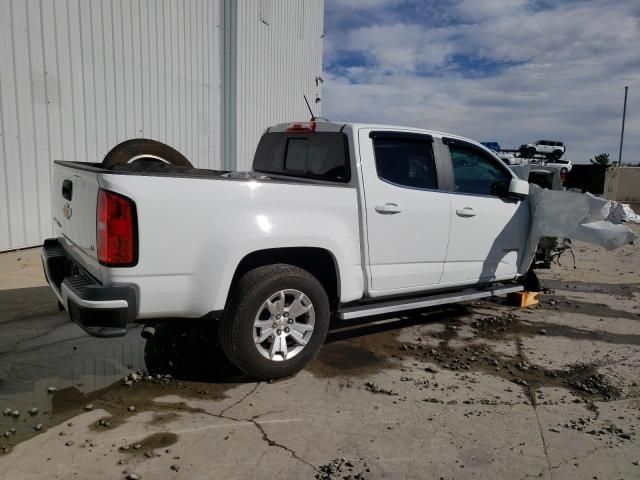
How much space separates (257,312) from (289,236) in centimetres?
57

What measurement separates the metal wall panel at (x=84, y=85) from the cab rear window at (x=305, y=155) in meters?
4.23

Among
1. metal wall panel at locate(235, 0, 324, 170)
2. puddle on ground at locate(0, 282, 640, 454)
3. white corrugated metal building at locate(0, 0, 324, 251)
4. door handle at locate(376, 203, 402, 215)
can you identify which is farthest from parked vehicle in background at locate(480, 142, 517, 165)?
door handle at locate(376, 203, 402, 215)

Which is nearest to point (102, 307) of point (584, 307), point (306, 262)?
point (306, 262)

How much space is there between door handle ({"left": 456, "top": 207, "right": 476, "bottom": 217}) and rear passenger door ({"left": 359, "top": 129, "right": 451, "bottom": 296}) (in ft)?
0.49

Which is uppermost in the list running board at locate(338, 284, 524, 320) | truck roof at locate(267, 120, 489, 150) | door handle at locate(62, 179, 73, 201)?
truck roof at locate(267, 120, 489, 150)

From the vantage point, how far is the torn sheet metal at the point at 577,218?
5543 mm

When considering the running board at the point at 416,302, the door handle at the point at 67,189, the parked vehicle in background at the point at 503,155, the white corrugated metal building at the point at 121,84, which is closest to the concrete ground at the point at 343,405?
the running board at the point at 416,302

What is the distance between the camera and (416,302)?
4645 millimetres

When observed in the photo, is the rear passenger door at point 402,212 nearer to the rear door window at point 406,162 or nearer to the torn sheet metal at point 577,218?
the rear door window at point 406,162

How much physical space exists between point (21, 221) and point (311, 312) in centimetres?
576

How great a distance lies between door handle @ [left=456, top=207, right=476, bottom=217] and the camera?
4.84 meters

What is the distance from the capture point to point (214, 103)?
37.0 ft

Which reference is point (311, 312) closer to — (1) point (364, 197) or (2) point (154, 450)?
(1) point (364, 197)

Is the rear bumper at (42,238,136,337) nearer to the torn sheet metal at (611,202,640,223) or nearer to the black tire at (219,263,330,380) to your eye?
the black tire at (219,263,330,380)
